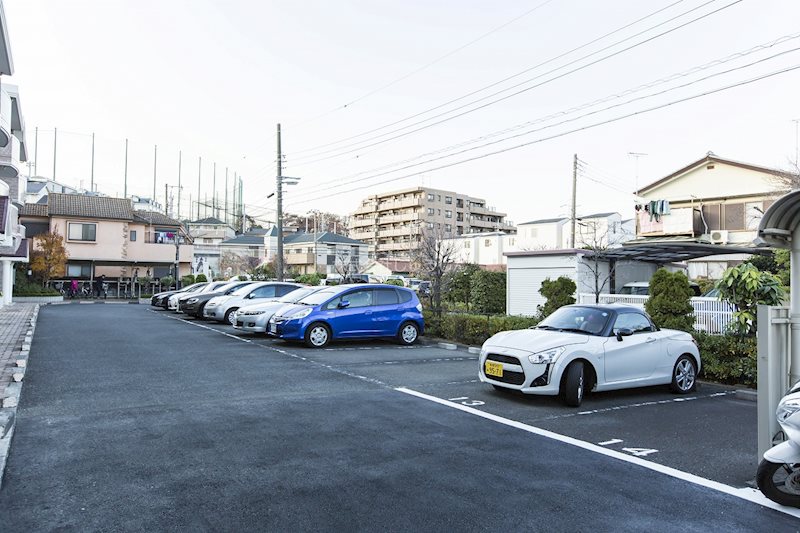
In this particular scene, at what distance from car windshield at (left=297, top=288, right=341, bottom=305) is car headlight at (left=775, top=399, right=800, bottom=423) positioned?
427 inches

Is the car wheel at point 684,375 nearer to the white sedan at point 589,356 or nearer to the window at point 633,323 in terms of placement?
the white sedan at point 589,356

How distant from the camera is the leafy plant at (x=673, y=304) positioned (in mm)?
10672

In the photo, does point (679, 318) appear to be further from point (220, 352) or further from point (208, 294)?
point (208, 294)

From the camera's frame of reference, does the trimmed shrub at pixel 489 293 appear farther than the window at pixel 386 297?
Yes

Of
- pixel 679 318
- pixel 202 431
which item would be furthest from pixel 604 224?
pixel 202 431

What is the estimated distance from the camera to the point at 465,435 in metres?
6.07

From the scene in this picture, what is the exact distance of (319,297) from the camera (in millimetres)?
14477

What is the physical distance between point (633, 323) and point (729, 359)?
2.37 meters

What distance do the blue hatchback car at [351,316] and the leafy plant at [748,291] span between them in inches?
296

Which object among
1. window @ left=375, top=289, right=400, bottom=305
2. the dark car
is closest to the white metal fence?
window @ left=375, top=289, right=400, bottom=305

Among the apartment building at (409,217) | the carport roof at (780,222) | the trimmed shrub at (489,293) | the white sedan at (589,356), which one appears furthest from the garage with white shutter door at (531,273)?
the apartment building at (409,217)

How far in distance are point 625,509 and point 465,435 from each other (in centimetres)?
216

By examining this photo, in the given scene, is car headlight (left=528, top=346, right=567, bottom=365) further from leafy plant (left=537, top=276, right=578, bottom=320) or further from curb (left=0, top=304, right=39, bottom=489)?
leafy plant (left=537, top=276, right=578, bottom=320)

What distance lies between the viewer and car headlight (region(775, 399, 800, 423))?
13.4 ft
